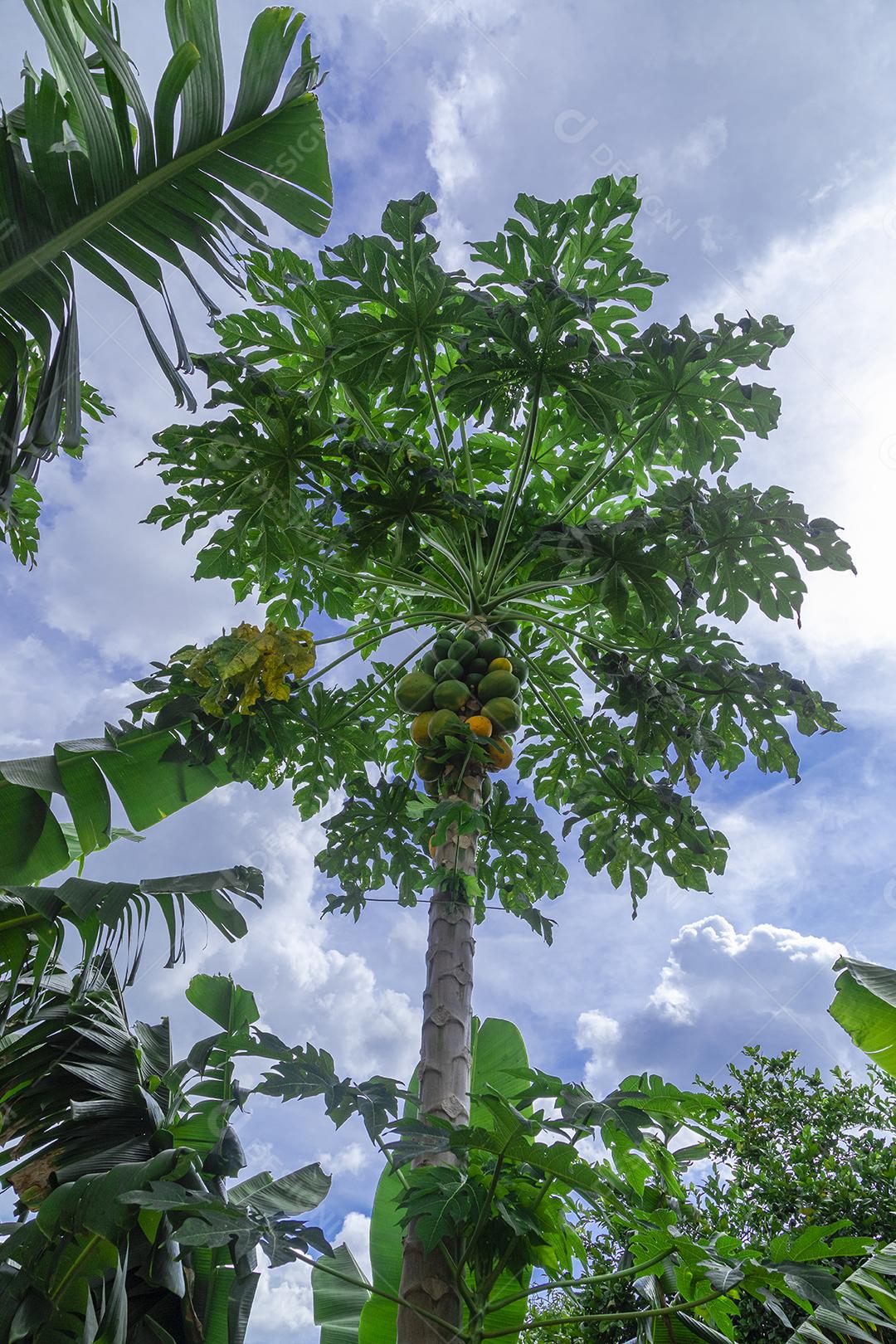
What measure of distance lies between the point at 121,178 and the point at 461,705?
7.65 ft

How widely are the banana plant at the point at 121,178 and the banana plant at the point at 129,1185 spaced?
2078mm

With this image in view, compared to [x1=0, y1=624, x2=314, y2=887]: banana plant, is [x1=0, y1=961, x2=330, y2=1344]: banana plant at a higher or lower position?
lower

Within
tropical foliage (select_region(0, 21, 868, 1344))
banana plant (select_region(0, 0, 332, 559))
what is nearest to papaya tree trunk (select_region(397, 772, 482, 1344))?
tropical foliage (select_region(0, 21, 868, 1344))

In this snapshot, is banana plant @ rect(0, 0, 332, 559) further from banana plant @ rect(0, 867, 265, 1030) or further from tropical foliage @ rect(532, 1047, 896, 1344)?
tropical foliage @ rect(532, 1047, 896, 1344)

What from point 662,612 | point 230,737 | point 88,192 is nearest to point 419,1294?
point 230,737

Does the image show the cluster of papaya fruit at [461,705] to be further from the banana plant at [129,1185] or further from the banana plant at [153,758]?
the banana plant at [129,1185]

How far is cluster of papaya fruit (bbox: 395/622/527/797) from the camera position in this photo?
3.69 metres

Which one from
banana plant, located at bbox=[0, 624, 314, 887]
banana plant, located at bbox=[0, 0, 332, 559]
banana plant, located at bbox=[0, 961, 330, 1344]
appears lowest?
banana plant, located at bbox=[0, 961, 330, 1344]

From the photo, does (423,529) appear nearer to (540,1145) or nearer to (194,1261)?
(540,1145)

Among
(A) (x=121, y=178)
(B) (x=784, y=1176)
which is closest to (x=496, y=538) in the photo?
(A) (x=121, y=178)

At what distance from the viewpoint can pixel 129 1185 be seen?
2.74 meters

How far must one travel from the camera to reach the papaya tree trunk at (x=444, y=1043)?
269 centimetres

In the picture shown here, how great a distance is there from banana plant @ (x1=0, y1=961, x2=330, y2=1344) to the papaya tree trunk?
40cm

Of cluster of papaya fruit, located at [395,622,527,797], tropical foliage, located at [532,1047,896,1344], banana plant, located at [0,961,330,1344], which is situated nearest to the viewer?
banana plant, located at [0,961,330,1344]
